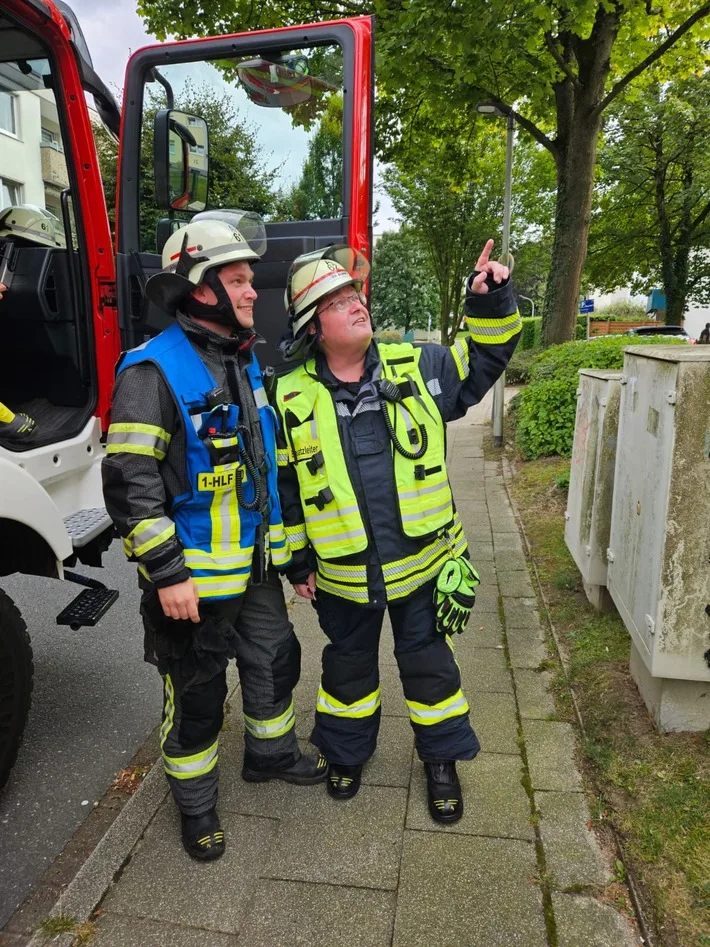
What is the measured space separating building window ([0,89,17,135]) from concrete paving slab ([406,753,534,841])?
3272 millimetres

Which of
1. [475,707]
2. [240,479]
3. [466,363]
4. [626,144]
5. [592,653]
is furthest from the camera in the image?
[626,144]

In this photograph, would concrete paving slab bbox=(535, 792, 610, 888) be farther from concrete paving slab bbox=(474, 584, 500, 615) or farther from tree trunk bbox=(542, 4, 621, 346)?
tree trunk bbox=(542, 4, 621, 346)

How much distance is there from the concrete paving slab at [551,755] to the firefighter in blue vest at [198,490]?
44.0 inches

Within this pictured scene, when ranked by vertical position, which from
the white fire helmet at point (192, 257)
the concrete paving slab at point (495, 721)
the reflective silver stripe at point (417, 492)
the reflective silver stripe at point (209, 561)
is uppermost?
the white fire helmet at point (192, 257)

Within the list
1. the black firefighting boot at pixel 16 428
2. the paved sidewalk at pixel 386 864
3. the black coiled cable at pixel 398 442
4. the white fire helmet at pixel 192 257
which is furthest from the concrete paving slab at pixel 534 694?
the black firefighting boot at pixel 16 428

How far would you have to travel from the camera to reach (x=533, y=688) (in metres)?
3.21

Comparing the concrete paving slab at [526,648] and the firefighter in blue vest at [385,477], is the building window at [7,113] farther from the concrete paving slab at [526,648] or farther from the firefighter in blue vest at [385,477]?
the concrete paving slab at [526,648]

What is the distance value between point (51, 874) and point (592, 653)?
2.34 m

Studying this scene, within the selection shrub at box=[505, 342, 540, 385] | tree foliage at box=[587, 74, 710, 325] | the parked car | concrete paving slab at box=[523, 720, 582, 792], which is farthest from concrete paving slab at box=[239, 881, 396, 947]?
tree foliage at box=[587, 74, 710, 325]

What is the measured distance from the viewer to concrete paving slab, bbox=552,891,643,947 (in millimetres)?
1888

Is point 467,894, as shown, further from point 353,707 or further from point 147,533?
point 147,533

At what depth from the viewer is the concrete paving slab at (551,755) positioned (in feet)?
8.29

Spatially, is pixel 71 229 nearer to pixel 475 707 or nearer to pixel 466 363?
pixel 466 363

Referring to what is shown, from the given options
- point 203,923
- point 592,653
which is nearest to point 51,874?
point 203,923
